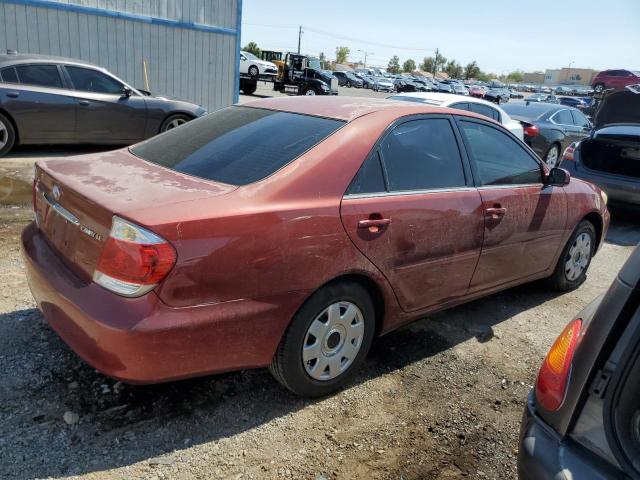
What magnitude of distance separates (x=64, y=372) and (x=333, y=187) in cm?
179

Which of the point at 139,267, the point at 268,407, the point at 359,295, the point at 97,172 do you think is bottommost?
the point at 268,407

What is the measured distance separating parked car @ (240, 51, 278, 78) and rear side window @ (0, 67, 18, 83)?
67.1ft

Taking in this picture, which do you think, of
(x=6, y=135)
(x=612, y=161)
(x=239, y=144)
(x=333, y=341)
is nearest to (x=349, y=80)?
(x=612, y=161)

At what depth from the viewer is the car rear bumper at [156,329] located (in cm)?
222

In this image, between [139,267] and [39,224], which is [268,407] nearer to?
[139,267]

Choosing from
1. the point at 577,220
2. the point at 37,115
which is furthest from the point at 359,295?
the point at 37,115

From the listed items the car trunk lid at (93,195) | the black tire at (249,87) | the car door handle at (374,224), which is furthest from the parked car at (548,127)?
the black tire at (249,87)

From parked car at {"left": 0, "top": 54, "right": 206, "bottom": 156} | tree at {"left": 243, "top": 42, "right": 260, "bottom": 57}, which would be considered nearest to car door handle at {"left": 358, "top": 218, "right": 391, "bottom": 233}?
parked car at {"left": 0, "top": 54, "right": 206, "bottom": 156}

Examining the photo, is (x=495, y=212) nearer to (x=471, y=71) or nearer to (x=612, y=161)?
(x=612, y=161)

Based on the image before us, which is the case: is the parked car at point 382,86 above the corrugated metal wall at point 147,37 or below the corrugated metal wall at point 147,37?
below

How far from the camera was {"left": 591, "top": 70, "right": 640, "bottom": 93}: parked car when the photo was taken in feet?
122

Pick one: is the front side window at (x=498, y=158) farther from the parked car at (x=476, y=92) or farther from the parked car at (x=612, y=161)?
the parked car at (x=476, y=92)

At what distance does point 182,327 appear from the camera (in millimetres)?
2275

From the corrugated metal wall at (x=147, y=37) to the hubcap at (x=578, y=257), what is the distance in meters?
10.7
